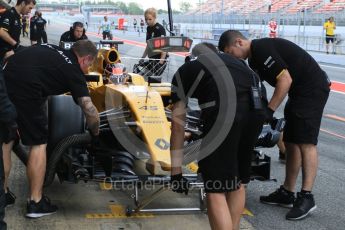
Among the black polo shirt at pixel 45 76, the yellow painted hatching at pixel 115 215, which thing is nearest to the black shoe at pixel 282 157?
the yellow painted hatching at pixel 115 215

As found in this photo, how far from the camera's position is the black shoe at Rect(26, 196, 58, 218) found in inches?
170

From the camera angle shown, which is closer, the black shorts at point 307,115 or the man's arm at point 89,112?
the man's arm at point 89,112

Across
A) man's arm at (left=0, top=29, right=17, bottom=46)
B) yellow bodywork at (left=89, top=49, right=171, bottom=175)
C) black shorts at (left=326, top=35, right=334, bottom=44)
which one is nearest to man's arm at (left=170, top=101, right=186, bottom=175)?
yellow bodywork at (left=89, top=49, right=171, bottom=175)

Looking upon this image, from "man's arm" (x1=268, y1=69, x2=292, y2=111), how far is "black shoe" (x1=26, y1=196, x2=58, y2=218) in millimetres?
2051

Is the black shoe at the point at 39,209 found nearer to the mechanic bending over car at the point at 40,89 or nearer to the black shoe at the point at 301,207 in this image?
the mechanic bending over car at the point at 40,89

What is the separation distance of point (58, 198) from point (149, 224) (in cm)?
106

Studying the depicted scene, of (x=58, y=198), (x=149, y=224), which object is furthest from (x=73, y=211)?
(x=149, y=224)

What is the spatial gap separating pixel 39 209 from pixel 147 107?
132 centimetres

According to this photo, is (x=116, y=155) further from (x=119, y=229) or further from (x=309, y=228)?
(x=309, y=228)

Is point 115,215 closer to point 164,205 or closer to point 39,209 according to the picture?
point 164,205

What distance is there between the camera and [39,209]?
14.3 feet

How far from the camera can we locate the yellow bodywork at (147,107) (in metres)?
4.44

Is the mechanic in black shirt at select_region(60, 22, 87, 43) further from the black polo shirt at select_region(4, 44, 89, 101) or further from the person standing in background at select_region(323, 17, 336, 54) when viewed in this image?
the person standing in background at select_region(323, 17, 336, 54)

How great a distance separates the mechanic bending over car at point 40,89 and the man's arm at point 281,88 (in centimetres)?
147
